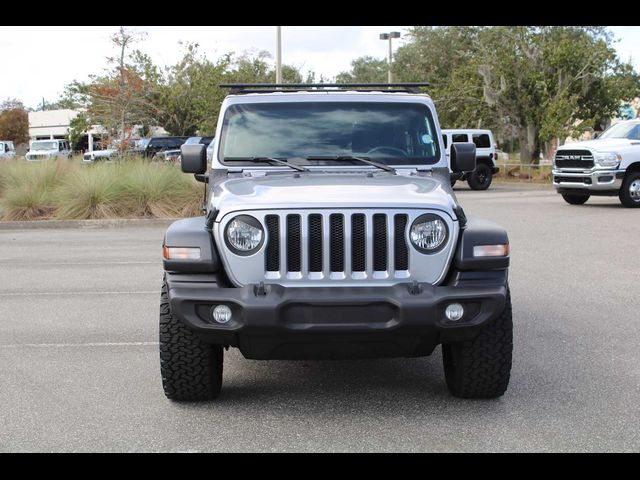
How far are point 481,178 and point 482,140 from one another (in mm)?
1536

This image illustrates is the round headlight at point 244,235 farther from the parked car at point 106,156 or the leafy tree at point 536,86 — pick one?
the leafy tree at point 536,86

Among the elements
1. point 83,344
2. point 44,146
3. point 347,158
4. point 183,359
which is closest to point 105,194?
point 83,344

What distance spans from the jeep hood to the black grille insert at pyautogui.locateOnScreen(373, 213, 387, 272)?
0.07 metres

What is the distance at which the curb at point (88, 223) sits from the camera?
52.4 feet

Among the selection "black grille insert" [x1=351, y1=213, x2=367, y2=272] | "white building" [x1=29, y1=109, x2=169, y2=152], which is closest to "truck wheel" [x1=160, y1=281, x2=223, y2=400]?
"black grille insert" [x1=351, y1=213, x2=367, y2=272]

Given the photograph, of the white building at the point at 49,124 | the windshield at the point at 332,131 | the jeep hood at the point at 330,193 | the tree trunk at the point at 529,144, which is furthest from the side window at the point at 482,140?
the white building at the point at 49,124

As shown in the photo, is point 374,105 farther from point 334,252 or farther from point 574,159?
point 574,159

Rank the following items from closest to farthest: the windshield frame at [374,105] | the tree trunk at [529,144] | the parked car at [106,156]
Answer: the windshield frame at [374,105] < the parked car at [106,156] < the tree trunk at [529,144]

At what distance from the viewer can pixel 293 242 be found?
15.0 feet

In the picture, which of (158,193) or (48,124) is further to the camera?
(48,124)

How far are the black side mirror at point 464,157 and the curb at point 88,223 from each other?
10.4 meters

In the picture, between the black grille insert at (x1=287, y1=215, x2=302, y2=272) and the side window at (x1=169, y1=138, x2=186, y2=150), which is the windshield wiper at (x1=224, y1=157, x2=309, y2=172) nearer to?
the black grille insert at (x1=287, y1=215, x2=302, y2=272)

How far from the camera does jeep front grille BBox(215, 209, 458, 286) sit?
14.9 ft
